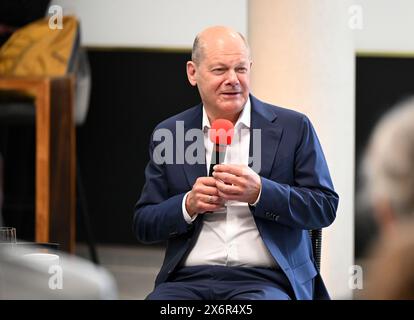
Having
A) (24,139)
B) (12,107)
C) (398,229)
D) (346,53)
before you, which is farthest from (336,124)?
(398,229)

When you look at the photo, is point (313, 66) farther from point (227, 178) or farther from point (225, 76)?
point (227, 178)

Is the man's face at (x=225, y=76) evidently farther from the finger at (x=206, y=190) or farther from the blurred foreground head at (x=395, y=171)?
the blurred foreground head at (x=395, y=171)

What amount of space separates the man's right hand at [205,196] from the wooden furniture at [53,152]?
2.30 metres

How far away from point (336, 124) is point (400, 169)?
250 cm

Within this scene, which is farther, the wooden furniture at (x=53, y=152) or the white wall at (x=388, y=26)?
the wooden furniture at (x=53, y=152)

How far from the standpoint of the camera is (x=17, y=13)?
4.40 metres

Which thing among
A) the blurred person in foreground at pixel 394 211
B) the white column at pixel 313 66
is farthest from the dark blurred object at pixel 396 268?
the white column at pixel 313 66

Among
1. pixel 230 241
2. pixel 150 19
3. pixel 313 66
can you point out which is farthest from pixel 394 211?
pixel 150 19

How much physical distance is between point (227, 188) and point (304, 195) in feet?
0.79

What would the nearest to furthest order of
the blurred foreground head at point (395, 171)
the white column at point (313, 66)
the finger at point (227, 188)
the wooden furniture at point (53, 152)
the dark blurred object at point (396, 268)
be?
the dark blurred object at point (396, 268) → the blurred foreground head at point (395, 171) → the finger at point (227, 188) → the white column at point (313, 66) → the wooden furniture at point (53, 152)

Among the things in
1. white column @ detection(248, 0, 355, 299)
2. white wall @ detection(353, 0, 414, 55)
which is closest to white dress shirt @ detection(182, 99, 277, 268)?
white column @ detection(248, 0, 355, 299)

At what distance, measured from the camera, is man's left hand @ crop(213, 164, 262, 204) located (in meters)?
2.26

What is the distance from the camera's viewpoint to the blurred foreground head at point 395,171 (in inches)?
46.6

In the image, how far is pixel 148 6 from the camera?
4.56 meters
